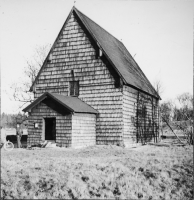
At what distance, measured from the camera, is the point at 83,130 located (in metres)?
19.7

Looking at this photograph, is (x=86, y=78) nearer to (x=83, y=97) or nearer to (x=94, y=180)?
(x=83, y=97)

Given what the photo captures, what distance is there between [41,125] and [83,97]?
393 centimetres

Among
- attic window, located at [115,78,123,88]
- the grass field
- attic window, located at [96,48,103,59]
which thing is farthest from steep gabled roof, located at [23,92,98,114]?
the grass field

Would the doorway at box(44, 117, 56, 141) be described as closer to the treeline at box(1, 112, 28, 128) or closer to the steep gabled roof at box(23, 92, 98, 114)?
the steep gabled roof at box(23, 92, 98, 114)

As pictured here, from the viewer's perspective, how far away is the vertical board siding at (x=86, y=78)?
66.9 feet

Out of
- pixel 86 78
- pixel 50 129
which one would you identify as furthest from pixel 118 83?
pixel 50 129

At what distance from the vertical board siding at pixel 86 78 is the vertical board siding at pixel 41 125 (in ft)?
9.83

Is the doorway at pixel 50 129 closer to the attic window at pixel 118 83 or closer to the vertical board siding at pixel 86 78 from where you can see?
the vertical board siding at pixel 86 78

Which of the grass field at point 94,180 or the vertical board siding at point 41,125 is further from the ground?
the vertical board siding at point 41,125

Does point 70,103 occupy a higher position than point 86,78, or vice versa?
point 86,78

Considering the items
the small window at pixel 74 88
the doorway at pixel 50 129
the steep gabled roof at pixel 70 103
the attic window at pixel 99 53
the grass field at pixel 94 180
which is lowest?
the grass field at pixel 94 180

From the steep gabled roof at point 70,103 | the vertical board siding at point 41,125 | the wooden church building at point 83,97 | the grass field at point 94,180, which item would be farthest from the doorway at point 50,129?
A: the grass field at point 94,180

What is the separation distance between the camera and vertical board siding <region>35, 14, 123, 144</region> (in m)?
20.4

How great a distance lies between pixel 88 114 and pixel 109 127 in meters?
1.87
